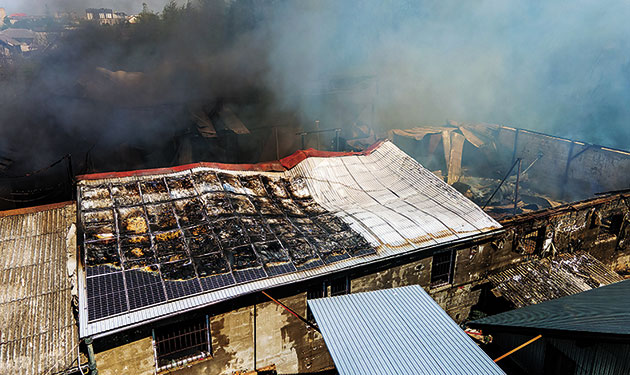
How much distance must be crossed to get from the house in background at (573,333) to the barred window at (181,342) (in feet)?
17.1

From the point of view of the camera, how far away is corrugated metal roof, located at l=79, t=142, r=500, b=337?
22.6 feet

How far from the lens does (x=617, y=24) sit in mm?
25891

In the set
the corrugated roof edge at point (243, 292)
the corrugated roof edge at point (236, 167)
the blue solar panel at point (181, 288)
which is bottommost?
the corrugated roof edge at point (243, 292)

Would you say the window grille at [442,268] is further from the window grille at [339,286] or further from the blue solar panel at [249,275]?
the blue solar panel at [249,275]

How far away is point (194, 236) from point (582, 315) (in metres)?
7.30

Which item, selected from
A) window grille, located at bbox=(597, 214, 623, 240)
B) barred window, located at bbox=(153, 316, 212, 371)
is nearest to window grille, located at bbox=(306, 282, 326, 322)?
barred window, located at bbox=(153, 316, 212, 371)

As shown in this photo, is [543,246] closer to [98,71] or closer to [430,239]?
[430,239]

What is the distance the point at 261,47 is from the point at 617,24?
2328 cm

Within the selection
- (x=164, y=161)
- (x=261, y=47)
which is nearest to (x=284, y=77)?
(x=261, y=47)

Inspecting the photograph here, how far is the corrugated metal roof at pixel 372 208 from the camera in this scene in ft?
22.6

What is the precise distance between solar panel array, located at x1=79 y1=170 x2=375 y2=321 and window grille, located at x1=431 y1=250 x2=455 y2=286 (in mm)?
2467

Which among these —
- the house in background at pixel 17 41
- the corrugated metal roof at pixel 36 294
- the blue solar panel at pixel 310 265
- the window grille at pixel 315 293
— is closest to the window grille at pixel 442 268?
the window grille at pixel 315 293

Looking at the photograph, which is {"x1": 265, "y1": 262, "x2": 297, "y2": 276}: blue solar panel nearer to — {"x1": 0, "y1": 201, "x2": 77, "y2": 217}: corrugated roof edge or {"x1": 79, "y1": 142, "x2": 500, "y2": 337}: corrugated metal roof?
{"x1": 79, "y1": 142, "x2": 500, "y2": 337}: corrugated metal roof

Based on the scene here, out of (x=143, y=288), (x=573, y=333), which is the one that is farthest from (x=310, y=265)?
(x=573, y=333)
